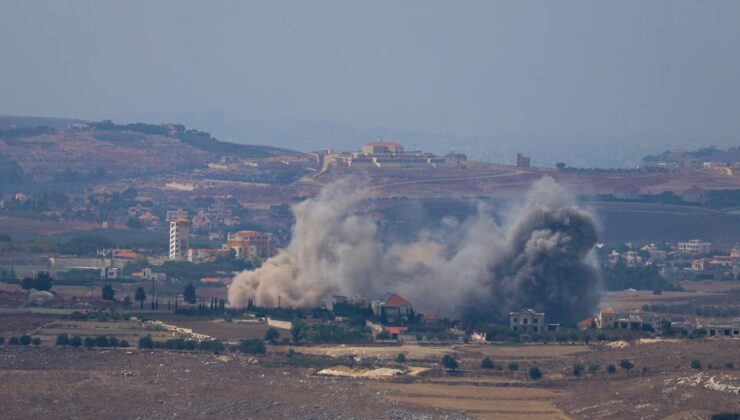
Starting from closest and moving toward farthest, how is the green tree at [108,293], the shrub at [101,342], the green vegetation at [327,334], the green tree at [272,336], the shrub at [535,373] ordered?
the shrub at [535,373]
the shrub at [101,342]
the green tree at [272,336]
the green vegetation at [327,334]
the green tree at [108,293]

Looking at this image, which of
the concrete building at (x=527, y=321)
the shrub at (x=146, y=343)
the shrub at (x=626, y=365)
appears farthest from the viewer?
the concrete building at (x=527, y=321)

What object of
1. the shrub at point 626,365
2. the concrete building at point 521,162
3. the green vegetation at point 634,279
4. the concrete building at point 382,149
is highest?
the concrete building at point 382,149

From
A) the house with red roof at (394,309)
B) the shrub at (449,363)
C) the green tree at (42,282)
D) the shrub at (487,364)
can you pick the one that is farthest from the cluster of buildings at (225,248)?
the shrub at (487,364)

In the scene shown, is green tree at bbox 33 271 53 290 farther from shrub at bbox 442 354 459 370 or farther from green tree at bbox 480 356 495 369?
green tree at bbox 480 356 495 369

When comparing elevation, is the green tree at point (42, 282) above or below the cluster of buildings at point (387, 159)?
below

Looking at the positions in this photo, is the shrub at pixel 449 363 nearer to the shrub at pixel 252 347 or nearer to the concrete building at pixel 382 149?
the shrub at pixel 252 347

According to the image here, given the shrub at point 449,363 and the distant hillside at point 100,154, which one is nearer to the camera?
the shrub at point 449,363

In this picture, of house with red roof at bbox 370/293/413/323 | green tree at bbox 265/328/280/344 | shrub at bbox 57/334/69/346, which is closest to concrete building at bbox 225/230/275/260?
house with red roof at bbox 370/293/413/323
